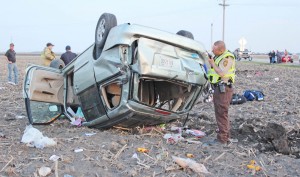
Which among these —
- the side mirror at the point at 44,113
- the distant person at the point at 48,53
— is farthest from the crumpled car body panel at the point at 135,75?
the distant person at the point at 48,53

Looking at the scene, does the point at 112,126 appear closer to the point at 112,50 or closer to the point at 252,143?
the point at 112,50

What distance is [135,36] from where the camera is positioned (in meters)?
5.35

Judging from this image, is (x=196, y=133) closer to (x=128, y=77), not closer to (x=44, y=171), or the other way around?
(x=128, y=77)

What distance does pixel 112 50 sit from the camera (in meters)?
5.55

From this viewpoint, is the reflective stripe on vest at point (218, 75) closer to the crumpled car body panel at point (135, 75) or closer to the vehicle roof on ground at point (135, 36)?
the crumpled car body panel at point (135, 75)

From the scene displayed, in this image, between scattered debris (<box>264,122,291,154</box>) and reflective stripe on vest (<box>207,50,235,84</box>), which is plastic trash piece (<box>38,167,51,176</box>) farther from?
scattered debris (<box>264,122,291,154</box>)

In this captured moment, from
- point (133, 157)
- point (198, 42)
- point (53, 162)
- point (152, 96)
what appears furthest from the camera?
point (152, 96)

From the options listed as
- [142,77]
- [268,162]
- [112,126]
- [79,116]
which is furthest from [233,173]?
[79,116]

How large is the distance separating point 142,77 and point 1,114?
13.2 feet

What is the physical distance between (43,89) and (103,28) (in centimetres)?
172

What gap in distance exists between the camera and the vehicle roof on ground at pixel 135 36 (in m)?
5.32

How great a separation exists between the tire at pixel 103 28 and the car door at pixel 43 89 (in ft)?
4.48

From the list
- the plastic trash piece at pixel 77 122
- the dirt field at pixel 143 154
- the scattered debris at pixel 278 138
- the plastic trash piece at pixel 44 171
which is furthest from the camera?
the plastic trash piece at pixel 77 122

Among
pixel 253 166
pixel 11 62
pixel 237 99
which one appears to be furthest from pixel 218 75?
pixel 11 62
